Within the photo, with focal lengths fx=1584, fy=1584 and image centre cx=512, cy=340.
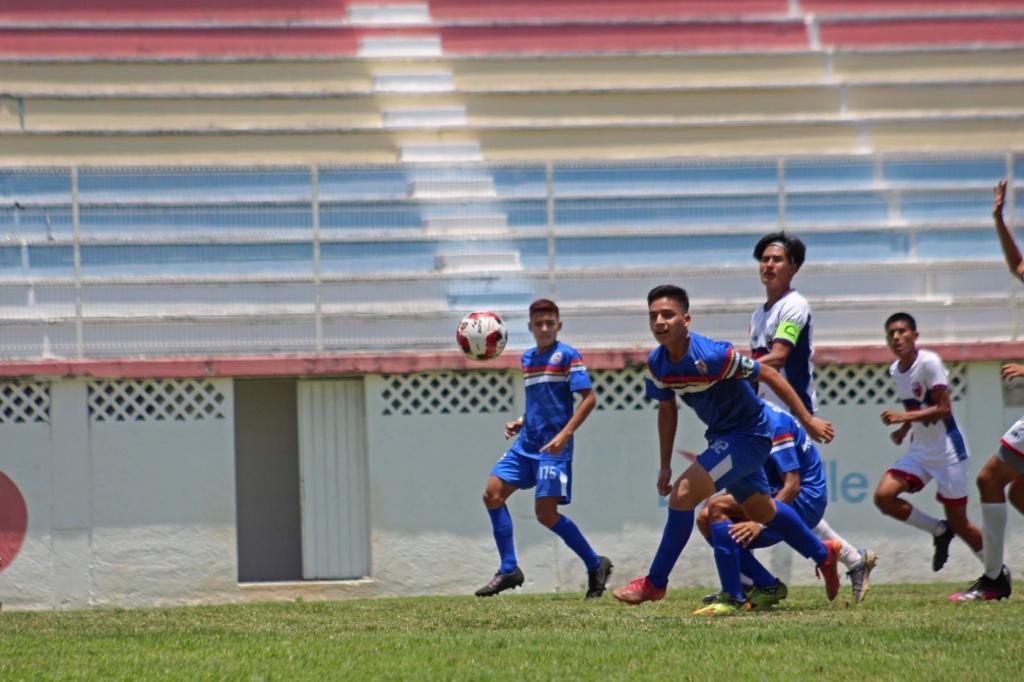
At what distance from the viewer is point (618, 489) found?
12.9 metres

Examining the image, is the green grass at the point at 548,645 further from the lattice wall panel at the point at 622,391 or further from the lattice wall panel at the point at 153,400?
the lattice wall panel at the point at 622,391

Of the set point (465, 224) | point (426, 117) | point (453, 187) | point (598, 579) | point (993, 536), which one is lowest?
point (598, 579)

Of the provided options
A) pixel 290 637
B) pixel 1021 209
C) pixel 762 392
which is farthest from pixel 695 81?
pixel 290 637

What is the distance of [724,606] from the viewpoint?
8336 mm

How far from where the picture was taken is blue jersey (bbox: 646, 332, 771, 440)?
786 cm

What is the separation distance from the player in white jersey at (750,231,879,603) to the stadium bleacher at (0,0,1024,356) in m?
4.56

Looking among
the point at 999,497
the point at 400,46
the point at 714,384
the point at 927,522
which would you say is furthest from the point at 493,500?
the point at 400,46

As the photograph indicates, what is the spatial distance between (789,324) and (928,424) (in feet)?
8.66

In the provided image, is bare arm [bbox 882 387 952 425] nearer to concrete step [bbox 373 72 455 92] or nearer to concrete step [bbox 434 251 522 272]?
concrete step [bbox 434 251 522 272]

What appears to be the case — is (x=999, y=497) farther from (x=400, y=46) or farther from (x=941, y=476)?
(x=400, y=46)

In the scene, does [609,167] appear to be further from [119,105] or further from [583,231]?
[119,105]

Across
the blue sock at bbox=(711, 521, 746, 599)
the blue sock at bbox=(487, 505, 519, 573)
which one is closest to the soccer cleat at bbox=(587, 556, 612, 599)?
the blue sock at bbox=(487, 505, 519, 573)

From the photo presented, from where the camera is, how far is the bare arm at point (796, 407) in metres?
7.77

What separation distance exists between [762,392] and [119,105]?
9615 millimetres
